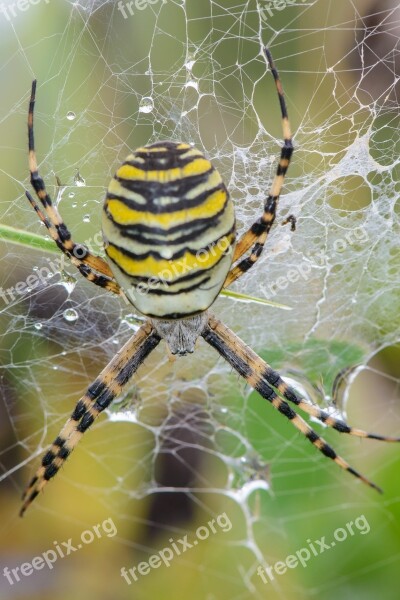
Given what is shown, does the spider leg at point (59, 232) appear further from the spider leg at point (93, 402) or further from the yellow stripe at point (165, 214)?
the spider leg at point (93, 402)

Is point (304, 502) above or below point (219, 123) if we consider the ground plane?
below

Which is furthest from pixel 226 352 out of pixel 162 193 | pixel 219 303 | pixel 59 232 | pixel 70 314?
pixel 162 193

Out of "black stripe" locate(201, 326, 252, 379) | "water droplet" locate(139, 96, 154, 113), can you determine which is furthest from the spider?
"water droplet" locate(139, 96, 154, 113)

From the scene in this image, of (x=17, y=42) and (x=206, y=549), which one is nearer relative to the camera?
(x=17, y=42)

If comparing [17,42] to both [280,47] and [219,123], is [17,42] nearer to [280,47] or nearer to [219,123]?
[219,123]

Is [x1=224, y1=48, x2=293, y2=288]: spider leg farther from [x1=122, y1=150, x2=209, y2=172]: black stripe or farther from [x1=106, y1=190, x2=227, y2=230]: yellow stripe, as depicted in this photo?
[x1=122, y1=150, x2=209, y2=172]: black stripe

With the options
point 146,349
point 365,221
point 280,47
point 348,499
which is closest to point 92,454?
point 146,349
